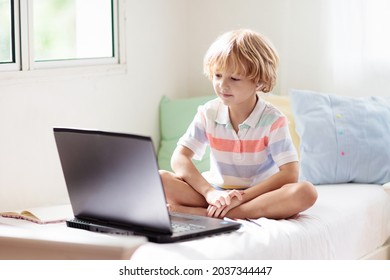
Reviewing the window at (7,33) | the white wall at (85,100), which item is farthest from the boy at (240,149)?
the window at (7,33)

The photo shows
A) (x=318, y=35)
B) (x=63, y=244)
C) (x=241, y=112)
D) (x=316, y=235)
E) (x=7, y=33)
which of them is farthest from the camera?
(x=318, y=35)

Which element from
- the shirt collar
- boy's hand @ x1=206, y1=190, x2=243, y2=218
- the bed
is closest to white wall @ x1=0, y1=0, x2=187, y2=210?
the bed

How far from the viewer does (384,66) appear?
10.5 feet

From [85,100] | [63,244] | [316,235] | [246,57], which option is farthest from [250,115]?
[85,100]

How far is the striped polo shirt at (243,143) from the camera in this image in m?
2.49

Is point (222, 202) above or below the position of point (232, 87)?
below

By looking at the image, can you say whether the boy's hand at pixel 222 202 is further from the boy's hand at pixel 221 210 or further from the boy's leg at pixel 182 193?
the boy's leg at pixel 182 193

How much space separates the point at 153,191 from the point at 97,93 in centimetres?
130

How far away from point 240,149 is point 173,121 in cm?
106

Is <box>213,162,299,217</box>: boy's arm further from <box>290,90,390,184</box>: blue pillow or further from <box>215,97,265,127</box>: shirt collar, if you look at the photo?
<box>290,90,390,184</box>: blue pillow

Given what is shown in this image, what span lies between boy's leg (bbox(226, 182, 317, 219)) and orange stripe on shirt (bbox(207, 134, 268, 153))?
0.18 m

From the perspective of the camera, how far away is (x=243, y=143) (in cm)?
252

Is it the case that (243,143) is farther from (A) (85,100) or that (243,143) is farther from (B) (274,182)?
(A) (85,100)

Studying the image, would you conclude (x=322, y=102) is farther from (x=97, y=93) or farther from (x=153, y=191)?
(x=153, y=191)
